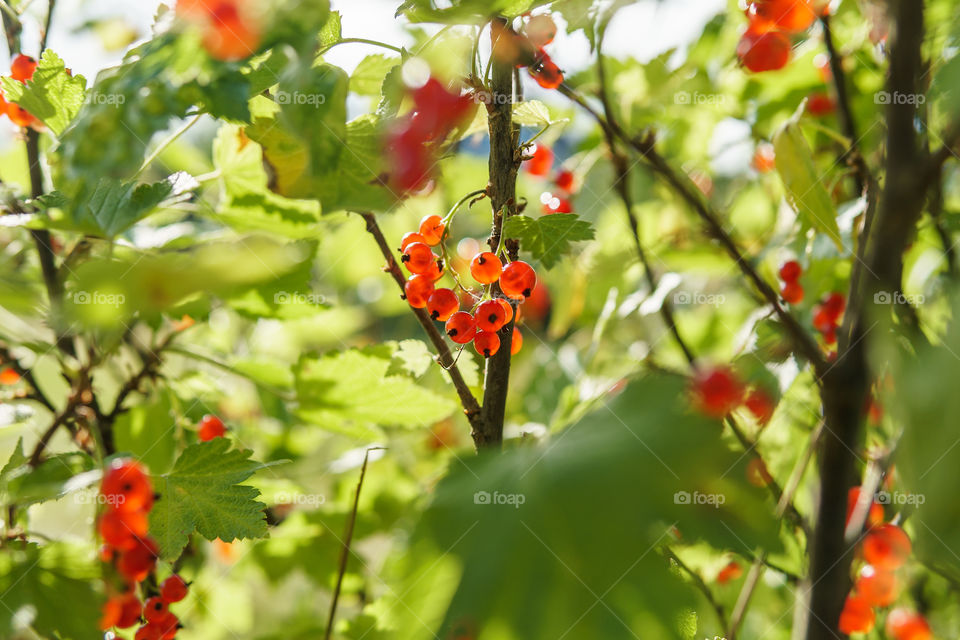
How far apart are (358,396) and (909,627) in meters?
1.09

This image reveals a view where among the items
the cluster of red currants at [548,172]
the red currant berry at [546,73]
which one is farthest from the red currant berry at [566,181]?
the red currant berry at [546,73]

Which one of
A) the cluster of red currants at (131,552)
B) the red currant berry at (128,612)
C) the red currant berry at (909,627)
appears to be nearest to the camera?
the cluster of red currants at (131,552)

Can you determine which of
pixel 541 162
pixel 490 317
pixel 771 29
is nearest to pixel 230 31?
pixel 490 317

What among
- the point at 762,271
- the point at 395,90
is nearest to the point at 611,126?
the point at 762,271

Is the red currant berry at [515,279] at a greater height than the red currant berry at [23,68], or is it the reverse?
the red currant berry at [23,68]

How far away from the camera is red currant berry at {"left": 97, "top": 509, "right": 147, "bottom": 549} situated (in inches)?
35.9

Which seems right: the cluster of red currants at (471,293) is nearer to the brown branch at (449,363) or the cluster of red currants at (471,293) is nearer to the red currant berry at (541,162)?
the brown branch at (449,363)

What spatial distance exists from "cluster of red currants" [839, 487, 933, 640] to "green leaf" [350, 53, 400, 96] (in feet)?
3.13

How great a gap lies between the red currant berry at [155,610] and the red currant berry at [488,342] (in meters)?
0.67

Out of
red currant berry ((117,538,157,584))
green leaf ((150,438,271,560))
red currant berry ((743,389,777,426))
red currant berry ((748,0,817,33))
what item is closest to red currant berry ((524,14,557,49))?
red currant berry ((748,0,817,33))

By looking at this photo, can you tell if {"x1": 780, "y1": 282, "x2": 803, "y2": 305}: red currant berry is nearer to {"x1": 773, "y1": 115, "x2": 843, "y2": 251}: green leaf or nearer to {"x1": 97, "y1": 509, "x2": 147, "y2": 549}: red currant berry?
{"x1": 773, "y1": 115, "x2": 843, "y2": 251}: green leaf

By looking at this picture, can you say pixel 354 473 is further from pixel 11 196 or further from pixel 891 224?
pixel 891 224

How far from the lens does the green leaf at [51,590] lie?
101cm

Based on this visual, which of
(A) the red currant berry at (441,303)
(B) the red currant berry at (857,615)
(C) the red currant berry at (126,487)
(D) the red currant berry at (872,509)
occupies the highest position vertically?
(A) the red currant berry at (441,303)
